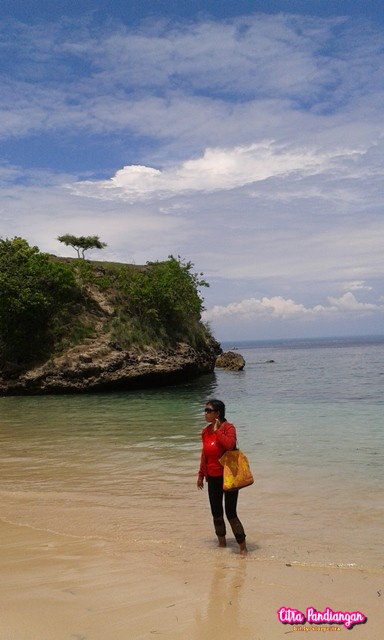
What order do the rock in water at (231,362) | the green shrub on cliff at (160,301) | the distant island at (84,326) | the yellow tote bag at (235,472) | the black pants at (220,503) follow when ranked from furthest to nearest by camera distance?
the rock in water at (231,362) < the green shrub on cliff at (160,301) < the distant island at (84,326) < the black pants at (220,503) < the yellow tote bag at (235,472)

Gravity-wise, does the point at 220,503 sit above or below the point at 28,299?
below

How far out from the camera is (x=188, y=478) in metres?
10.3

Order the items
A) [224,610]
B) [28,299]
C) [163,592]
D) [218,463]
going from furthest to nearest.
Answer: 1. [28,299]
2. [218,463]
3. [163,592]
4. [224,610]

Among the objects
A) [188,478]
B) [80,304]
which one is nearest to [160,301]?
[80,304]

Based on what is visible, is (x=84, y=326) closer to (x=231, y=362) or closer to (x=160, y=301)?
(x=160, y=301)

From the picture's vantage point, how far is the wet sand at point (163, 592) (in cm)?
424

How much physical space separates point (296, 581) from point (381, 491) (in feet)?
14.3

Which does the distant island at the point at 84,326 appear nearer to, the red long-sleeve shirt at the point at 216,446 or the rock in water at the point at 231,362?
the rock in water at the point at 231,362

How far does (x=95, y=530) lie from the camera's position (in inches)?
283

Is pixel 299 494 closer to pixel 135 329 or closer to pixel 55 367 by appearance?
pixel 55 367

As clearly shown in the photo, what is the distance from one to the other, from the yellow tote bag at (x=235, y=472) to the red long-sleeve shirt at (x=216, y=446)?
0.12 metres

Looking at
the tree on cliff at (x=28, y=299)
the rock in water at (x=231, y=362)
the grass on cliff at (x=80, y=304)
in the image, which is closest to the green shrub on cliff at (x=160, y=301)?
the grass on cliff at (x=80, y=304)

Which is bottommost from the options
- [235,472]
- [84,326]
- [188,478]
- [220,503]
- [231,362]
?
[231,362]

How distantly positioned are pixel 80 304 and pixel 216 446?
28.3 meters
